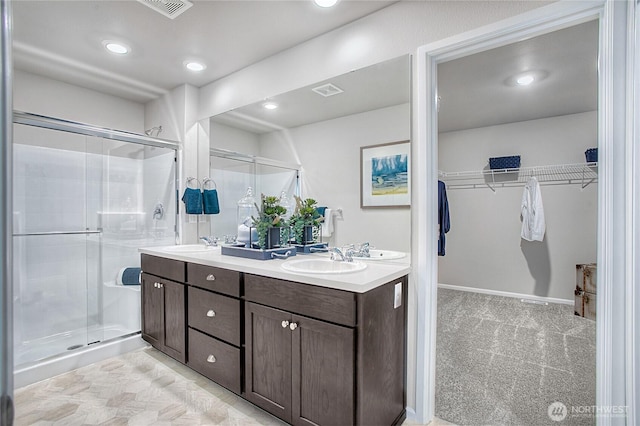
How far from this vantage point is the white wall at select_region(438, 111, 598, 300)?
153 inches

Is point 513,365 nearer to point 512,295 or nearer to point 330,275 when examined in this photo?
point 330,275

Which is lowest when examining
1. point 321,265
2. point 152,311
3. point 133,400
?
point 133,400

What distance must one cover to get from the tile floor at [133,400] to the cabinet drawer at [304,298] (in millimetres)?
710

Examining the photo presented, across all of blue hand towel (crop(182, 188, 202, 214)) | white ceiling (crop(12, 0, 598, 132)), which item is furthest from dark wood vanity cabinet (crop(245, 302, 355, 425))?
blue hand towel (crop(182, 188, 202, 214))

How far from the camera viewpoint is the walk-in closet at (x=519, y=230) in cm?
212

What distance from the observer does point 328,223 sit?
2.28 meters

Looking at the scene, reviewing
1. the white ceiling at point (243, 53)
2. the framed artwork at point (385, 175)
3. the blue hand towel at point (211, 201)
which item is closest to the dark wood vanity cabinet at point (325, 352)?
the framed artwork at point (385, 175)

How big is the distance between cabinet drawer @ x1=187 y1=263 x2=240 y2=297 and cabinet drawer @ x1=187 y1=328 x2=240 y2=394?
330 mm

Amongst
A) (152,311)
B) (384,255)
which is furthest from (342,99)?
(152,311)

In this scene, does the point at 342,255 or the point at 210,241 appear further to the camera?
the point at 210,241

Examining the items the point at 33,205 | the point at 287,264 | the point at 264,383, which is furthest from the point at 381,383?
the point at 33,205

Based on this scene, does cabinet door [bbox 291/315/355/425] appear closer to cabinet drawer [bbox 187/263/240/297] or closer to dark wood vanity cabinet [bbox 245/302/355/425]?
dark wood vanity cabinet [bbox 245/302/355/425]

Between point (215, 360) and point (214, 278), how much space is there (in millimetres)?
521

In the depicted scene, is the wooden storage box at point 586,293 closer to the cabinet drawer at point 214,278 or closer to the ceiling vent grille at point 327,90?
the ceiling vent grille at point 327,90
